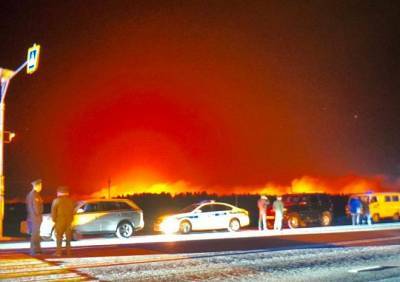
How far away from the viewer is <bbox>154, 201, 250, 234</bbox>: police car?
27547mm

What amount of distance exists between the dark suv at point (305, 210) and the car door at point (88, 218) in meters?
10.2

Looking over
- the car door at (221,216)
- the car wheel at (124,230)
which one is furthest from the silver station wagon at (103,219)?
the car door at (221,216)

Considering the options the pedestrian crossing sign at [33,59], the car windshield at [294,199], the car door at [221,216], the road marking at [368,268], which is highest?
the pedestrian crossing sign at [33,59]

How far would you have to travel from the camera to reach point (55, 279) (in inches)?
440

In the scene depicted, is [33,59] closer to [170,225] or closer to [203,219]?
[170,225]

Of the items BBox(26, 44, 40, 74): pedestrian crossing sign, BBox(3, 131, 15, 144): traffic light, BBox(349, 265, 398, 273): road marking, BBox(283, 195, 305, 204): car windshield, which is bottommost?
BBox(349, 265, 398, 273): road marking

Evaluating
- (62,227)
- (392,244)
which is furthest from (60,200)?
(392,244)

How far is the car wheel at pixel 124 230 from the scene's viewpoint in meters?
24.2

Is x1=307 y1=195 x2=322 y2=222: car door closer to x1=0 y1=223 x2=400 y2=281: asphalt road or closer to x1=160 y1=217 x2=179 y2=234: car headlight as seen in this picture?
x1=160 y1=217 x2=179 y2=234: car headlight

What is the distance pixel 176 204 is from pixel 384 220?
20.0 metres

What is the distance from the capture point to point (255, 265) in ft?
43.0

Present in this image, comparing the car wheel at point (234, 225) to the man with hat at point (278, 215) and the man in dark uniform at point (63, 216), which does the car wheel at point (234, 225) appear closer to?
the man with hat at point (278, 215)

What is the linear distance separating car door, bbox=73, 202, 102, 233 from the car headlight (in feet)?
14.3

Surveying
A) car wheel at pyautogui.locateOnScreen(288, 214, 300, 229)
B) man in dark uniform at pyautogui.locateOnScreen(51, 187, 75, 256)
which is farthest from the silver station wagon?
car wheel at pyautogui.locateOnScreen(288, 214, 300, 229)
